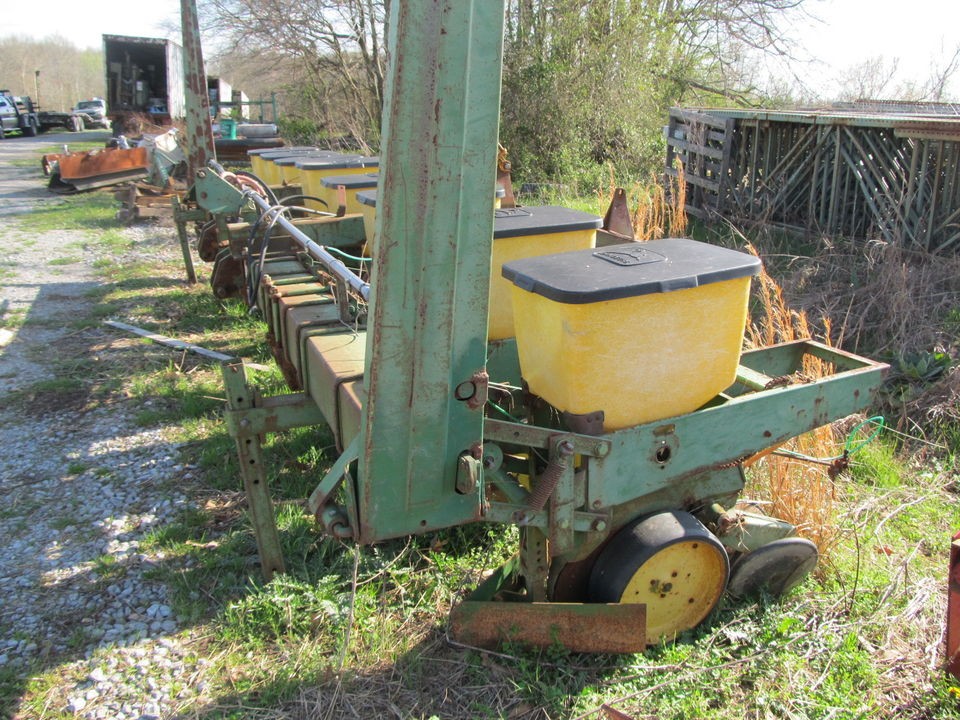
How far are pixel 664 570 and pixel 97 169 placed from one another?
17225 millimetres

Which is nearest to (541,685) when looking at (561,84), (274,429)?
(274,429)

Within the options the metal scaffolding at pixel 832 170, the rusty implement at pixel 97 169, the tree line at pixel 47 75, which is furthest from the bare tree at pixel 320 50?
the tree line at pixel 47 75

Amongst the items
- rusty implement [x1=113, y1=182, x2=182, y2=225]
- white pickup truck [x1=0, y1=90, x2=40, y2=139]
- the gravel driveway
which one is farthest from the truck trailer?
the gravel driveway

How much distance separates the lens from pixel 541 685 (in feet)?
8.67

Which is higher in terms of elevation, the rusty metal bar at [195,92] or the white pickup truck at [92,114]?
the white pickup truck at [92,114]

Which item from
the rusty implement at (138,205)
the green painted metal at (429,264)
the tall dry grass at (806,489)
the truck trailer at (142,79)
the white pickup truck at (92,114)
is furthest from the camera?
the white pickup truck at (92,114)

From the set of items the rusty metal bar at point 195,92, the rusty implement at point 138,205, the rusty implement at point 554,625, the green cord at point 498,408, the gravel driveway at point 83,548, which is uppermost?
the rusty metal bar at point 195,92

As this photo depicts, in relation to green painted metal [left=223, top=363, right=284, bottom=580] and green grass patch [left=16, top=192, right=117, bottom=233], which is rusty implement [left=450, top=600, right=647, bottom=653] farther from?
green grass patch [left=16, top=192, right=117, bottom=233]

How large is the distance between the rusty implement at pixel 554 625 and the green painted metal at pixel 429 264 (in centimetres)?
61

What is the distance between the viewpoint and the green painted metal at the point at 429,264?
191cm

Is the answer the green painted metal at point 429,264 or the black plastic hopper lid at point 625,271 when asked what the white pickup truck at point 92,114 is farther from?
the green painted metal at point 429,264

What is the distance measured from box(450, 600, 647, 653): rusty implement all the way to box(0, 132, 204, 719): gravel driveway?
1013 mm

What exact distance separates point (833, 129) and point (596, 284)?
7.23m

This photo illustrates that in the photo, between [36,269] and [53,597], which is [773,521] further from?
[36,269]
